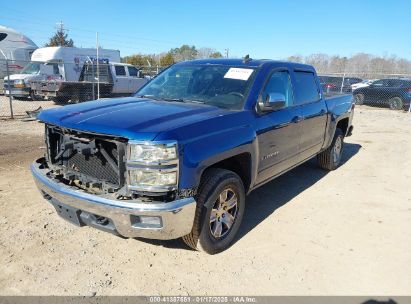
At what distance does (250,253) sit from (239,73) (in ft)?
6.60

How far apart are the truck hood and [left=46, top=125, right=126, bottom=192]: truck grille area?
0.09 metres

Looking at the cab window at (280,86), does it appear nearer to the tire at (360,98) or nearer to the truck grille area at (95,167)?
the truck grille area at (95,167)

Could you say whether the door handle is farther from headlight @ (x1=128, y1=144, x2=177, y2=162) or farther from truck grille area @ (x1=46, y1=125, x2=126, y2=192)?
truck grille area @ (x1=46, y1=125, x2=126, y2=192)

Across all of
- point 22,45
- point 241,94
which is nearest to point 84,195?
point 241,94

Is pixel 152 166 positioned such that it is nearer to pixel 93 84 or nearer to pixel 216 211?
pixel 216 211

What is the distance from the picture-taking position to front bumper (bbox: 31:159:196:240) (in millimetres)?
2773

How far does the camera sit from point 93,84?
14445 millimetres

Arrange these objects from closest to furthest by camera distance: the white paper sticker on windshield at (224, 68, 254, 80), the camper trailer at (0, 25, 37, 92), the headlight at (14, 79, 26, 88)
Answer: the white paper sticker on windshield at (224, 68, 254, 80) < the headlight at (14, 79, 26, 88) < the camper trailer at (0, 25, 37, 92)

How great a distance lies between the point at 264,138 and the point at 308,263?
1360mm

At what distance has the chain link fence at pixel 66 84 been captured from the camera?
14.7 metres

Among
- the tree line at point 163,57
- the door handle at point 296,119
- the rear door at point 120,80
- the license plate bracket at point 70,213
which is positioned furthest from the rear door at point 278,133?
the tree line at point 163,57

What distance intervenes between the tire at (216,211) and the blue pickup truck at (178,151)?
0.03 feet

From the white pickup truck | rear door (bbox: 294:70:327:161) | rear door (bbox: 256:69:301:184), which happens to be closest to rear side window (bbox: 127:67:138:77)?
the white pickup truck

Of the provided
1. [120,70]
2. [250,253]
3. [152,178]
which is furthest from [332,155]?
[120,70]
